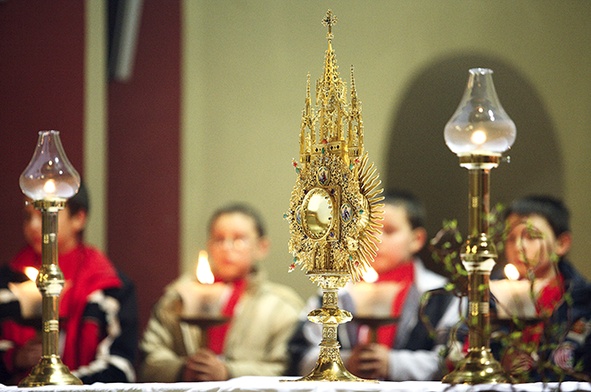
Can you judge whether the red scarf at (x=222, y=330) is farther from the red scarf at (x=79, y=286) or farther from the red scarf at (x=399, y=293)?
the red scarf at (x=399, y=293)

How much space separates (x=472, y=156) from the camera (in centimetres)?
250

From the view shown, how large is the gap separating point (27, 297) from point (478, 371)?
382 centimetres

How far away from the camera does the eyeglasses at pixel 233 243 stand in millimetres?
6273

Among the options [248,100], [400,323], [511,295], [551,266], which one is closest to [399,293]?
[400,323]

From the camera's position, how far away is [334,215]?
274 cm

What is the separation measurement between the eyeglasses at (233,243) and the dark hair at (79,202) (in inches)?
28.5

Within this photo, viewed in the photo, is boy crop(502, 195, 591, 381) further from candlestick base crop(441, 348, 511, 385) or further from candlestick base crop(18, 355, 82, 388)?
candlestick base crop(18, 355, 82, 388)

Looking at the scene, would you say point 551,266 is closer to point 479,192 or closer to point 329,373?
point 329,373

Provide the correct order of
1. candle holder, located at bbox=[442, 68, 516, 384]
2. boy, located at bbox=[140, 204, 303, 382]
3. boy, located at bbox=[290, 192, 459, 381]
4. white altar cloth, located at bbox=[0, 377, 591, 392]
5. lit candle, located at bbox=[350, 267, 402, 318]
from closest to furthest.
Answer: white altar cloth, located at bbox=[0, 377, 591, 392], candle holder, located at bbox=[442, 68, 516, 384], boy, located at bbox=[290, 192, 459, 381], lit candle, located at bbox=[350, 267, 402, 318], boy, located at bbox=[140, 204, 303, 382]

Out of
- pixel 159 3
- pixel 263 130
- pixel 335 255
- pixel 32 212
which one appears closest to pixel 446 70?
pixel 263 130

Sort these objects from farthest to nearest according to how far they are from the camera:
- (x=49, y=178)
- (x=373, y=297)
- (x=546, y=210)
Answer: (x=546, y=210)
(x=373, y=297)
(x=49, y=178)

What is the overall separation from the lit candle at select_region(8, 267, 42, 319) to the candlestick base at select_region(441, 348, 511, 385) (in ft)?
11.6

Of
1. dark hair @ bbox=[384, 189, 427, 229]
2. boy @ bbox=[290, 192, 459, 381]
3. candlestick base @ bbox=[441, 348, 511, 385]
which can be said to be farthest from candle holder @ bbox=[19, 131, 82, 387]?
dark hair @ bbox=[384, 189, 427, 229]

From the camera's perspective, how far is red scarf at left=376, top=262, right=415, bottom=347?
18.7 ft
